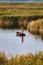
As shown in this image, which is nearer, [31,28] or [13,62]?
[13,62]

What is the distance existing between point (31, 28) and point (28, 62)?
30992 millimetres

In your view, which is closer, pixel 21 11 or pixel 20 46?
pixel 20 46

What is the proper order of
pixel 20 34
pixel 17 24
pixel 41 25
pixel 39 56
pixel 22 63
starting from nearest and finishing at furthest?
pixel 22 63, pixel 39 56, pixel 20 34, pixel 41 25, pixel 17 24

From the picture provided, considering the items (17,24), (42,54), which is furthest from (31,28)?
(42,54)

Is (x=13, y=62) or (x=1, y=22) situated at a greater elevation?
(x=13, y=62)

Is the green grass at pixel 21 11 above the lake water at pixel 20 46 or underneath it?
underneath

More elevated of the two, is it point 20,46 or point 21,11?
point 20,46

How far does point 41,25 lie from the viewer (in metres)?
43.4

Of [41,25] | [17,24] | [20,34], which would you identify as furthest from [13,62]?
[17,24]

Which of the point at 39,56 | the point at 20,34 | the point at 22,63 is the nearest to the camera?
the point at 22,63

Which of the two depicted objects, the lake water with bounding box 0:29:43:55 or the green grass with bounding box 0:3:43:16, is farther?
the green grass with bounding box 0:3:43:16

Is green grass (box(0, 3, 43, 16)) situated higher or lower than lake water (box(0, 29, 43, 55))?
lower

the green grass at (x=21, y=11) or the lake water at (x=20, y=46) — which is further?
the green grass at (x=21, y=11)

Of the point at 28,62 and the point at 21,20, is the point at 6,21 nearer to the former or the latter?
the point at 21,20
